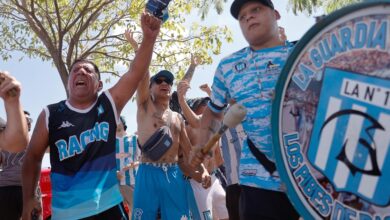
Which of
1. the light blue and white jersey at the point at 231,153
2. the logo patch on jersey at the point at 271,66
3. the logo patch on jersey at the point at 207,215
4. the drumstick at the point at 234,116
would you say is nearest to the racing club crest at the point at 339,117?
the drumstick at the point at 234,116

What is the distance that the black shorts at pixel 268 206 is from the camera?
116 inches

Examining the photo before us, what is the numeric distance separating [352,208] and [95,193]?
2.07m

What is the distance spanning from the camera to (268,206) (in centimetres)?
297

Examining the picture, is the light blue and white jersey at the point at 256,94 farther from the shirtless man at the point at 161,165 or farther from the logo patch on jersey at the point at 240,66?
the shirtless man at the point at 161,165

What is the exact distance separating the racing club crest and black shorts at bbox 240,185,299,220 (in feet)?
2.47

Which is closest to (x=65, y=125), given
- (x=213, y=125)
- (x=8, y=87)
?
(x=8, y=87)

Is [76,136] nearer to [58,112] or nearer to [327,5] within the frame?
[58,112]

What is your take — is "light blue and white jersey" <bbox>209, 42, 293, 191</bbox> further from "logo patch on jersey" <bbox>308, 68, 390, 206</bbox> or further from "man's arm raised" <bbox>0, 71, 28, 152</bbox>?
"man's arm raised" <bbox>0, 71, 28, 152</bbox>

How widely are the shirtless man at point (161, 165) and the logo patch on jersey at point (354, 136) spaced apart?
3.24 metres

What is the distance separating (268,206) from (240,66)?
33.7 inches

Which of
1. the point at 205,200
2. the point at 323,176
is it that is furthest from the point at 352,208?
the point at 205,200

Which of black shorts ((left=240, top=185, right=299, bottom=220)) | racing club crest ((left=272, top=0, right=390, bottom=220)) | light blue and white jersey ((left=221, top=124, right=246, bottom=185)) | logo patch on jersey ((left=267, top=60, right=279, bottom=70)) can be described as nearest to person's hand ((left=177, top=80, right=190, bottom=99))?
light blue and white jersey ((left=221, top=124, right=246, bottom=185))

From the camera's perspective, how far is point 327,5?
1019cm

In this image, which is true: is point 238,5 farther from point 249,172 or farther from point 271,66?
point 249,172
